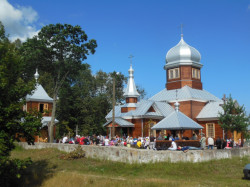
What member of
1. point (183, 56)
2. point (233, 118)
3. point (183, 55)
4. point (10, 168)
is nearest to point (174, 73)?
point (183, 56)

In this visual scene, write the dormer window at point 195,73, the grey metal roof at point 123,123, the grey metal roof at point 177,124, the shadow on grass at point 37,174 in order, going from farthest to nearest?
1. the dormer window at point 195,73
2. the grey metal roof at point 123,123
3. the grey metal roof at point 177,124
4. the shadow on grass at point 37,174

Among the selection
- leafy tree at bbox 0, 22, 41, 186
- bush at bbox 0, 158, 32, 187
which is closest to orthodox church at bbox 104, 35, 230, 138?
leafy tree at bbox 0, 22, 41, 186

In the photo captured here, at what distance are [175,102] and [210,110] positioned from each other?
4392 mm

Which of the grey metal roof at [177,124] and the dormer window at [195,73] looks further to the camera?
the dormer window at [195,73]

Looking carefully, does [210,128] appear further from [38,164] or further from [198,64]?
[38,164]

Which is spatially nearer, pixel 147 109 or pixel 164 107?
pixel 147 109

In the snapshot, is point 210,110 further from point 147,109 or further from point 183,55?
point 183,55

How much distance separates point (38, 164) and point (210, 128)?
73.7 feet

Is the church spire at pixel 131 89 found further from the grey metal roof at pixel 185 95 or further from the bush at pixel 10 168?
the bush at pixel 10 168

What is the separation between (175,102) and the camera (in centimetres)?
4053

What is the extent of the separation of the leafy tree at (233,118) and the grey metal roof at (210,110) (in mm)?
6935

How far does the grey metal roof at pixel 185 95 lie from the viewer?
40.2 meters

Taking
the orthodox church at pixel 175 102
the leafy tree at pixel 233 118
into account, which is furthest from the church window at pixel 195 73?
the leafy tree at pixel 233 118

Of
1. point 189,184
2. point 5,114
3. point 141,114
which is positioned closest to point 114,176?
point 189,184
